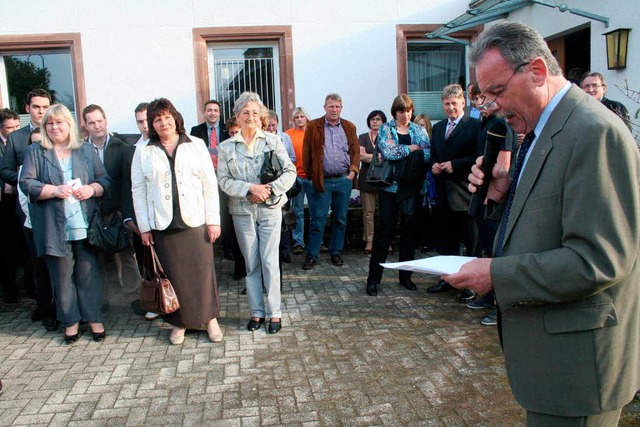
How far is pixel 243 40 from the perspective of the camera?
370 inches

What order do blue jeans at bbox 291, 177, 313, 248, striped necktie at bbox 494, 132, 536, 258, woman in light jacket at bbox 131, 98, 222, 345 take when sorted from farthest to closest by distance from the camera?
blue jeans at bbox 291, 177, 313, 248 → woman in light jacket at bbox 131, 98, 222, 345 → striped necktie at bbox 494, 132, 536, 258

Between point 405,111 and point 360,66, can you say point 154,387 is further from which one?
point 360,66

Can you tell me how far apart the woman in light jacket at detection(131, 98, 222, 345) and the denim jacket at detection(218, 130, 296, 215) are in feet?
0.58

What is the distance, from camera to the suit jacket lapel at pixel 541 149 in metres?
1.68

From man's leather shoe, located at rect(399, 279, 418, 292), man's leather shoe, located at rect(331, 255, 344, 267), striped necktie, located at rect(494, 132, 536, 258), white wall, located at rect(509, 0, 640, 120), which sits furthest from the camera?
man's leather shoe, located at rect(331, 255, 344, 267)

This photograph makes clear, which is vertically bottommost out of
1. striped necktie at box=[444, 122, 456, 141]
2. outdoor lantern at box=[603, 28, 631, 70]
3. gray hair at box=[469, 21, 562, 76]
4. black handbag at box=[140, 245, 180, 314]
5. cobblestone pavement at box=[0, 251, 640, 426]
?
cobblestone pavement at box=[0, 251, 640, 426]

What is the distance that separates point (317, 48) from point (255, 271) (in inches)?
207

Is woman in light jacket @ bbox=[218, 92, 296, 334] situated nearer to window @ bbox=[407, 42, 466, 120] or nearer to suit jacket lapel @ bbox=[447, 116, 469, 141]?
suit jacket lapel @ bbox=[447, 116, 469, 141]

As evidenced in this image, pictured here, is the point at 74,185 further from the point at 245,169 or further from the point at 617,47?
the point at 617,47

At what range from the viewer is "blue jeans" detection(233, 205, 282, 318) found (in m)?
5.05

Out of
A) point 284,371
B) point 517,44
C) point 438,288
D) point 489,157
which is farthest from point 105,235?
point 517,44

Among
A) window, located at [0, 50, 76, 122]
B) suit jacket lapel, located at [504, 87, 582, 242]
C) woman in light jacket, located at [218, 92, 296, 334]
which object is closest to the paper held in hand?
suit jacket lapel, located at [504, 87, 582, 242]

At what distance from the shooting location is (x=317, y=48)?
9.32 m

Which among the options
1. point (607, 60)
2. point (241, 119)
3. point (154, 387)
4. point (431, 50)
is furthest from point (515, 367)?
point (431, 50)
